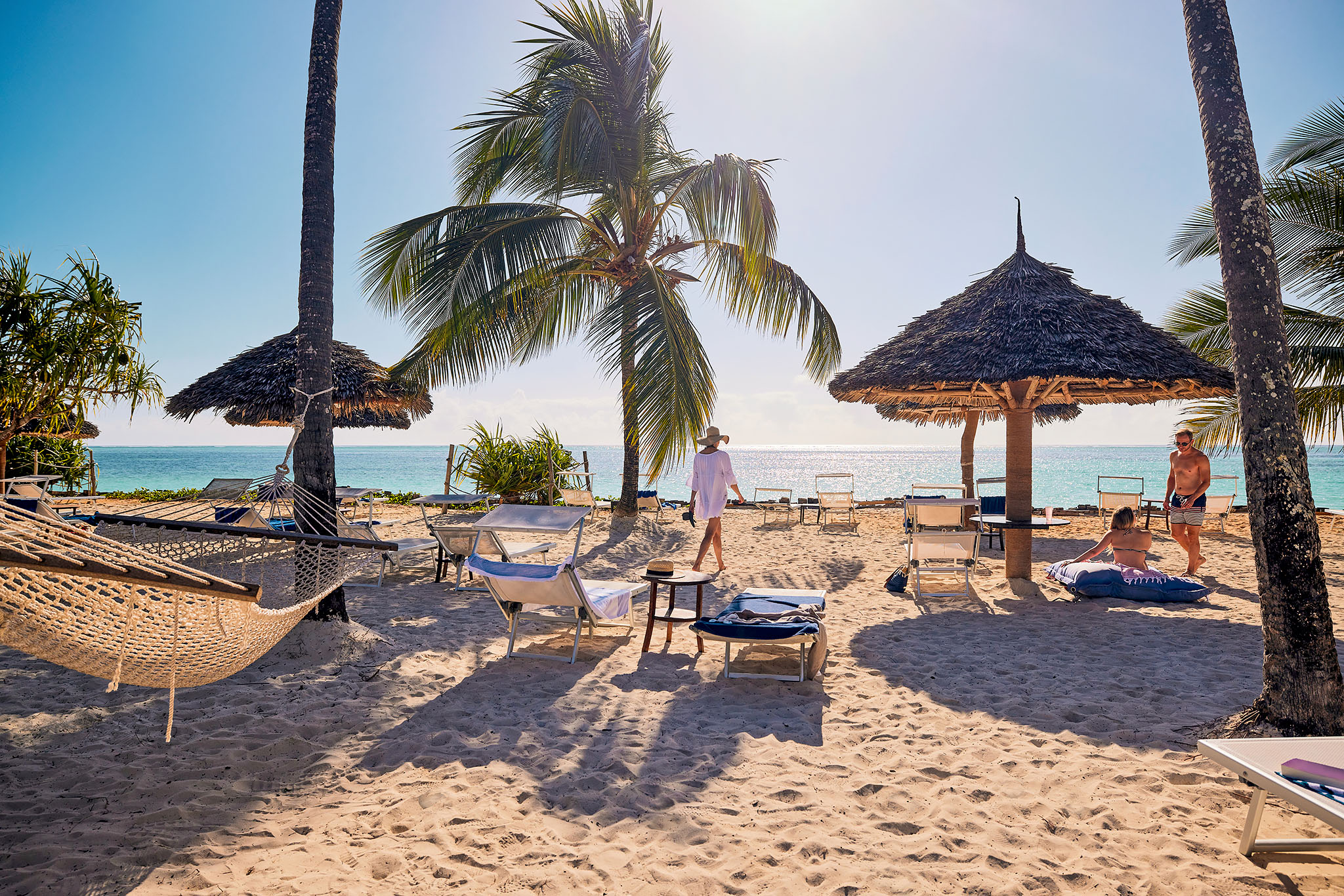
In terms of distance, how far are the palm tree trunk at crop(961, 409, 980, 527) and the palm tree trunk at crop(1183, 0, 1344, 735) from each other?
7.49m

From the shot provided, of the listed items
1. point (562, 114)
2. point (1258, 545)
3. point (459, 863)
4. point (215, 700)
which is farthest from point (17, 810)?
point (562, 114)

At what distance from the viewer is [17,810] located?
88.1 inches

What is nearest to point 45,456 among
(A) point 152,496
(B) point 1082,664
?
(A) point 152,496

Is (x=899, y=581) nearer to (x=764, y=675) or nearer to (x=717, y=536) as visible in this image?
(x=717, y=536)

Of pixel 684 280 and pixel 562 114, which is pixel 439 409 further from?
pixel 562 114

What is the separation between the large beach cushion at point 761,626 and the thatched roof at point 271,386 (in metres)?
6.48

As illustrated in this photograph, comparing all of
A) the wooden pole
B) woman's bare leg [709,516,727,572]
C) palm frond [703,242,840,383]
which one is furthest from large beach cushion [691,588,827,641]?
palm frond [703,242,840,383]

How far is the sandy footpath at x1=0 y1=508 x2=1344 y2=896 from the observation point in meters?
2.00

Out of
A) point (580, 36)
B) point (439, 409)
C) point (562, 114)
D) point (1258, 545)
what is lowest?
point (1258, 545)

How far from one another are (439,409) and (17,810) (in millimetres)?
10725

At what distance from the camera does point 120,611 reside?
2055 mm

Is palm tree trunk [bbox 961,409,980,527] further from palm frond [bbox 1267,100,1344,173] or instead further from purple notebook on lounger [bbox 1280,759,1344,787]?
purple notebook on lounger [bbox 1280,759,1344,787]

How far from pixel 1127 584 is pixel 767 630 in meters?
3.74

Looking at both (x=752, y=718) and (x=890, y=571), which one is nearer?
(x=752, y=718)
